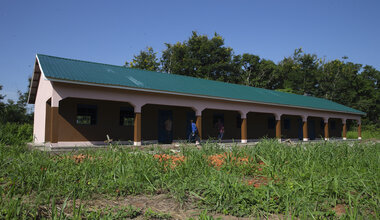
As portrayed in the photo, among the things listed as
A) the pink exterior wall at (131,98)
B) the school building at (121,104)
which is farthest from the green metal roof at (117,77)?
the pink exterior wall at (131,98)

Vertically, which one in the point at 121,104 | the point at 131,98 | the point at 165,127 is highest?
the point at 131,98

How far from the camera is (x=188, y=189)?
4.23m

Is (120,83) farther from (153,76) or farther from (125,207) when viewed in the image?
(125,207)

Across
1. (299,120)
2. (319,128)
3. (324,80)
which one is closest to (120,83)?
(299,120)

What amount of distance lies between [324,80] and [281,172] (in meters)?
53.5

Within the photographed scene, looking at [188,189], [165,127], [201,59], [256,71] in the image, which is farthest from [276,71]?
[188,189]

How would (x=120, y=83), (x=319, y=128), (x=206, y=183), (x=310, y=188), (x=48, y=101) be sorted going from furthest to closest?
1. (x=319, y=128)
2. (x=48, y=101)
3. (x=120, y=83)
4. (x=206, y=183)
5. (x=310, y=188)

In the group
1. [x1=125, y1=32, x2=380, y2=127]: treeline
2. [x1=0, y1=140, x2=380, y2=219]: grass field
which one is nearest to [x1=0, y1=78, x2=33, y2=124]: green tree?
[x1=125, y1=32, x2=380, y2=127]: treeline

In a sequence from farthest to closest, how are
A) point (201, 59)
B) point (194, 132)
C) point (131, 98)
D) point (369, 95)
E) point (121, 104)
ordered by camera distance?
1. point (369, 95)
2. point (201, 59)
3. point (121, 104)
4. point (194, 132)
5. point (131, 98)

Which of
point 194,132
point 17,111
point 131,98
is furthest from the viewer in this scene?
point 17,111

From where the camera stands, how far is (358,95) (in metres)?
51.5

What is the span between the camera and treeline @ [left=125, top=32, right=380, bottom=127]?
1726 inches

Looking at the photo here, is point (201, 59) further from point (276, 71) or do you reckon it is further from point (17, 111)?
point (17, 111)

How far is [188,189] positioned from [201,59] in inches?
1636
